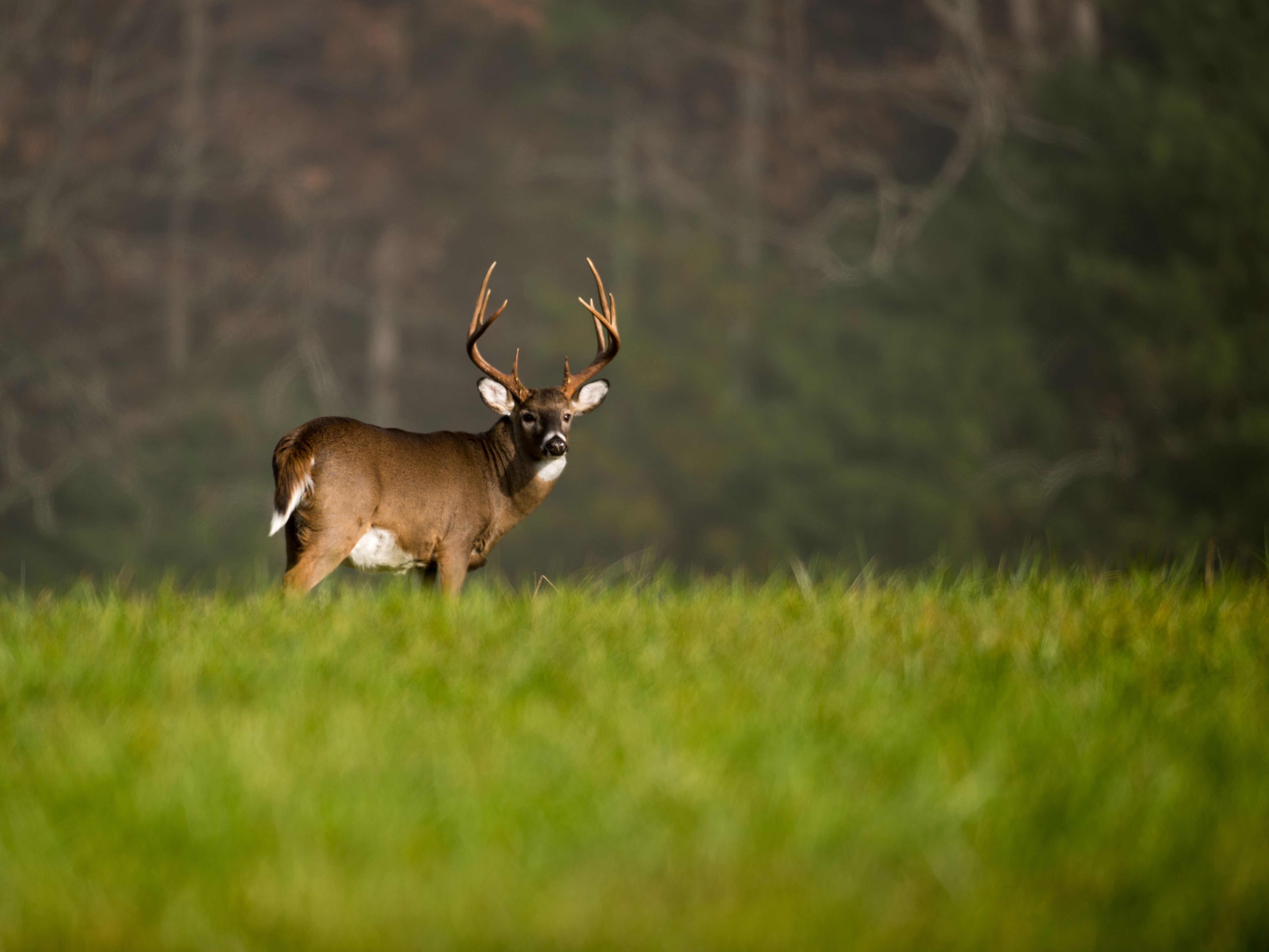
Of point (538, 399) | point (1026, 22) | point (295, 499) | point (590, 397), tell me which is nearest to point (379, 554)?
point (295, 499)

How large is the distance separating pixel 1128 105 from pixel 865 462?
5.08 meters

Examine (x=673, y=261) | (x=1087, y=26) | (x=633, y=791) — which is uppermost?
(x=1087, y=26)

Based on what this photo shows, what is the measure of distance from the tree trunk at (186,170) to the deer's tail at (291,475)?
1469 centimetres

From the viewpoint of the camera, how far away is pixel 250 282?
19547 mm

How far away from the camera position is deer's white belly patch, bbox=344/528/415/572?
5.11 m

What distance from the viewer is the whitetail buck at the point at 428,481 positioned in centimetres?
492

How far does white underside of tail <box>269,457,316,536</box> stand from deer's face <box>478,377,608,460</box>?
831 millimetres

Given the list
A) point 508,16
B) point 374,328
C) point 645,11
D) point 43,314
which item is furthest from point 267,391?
point 645,11

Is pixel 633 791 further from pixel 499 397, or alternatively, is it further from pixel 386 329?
pixel 386 329

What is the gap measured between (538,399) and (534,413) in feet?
0.21

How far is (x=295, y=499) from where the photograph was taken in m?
4.85

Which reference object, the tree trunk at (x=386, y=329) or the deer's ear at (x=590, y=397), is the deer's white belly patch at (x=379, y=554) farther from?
the tree trunk at (x=386, y=329)

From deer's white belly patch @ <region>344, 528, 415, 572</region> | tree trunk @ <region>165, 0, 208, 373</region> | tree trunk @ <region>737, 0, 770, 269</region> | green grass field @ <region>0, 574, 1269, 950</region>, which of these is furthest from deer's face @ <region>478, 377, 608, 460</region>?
tree trunk @ <region>737, 0, 770, 269</region>

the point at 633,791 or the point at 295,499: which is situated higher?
the point at 295,499
